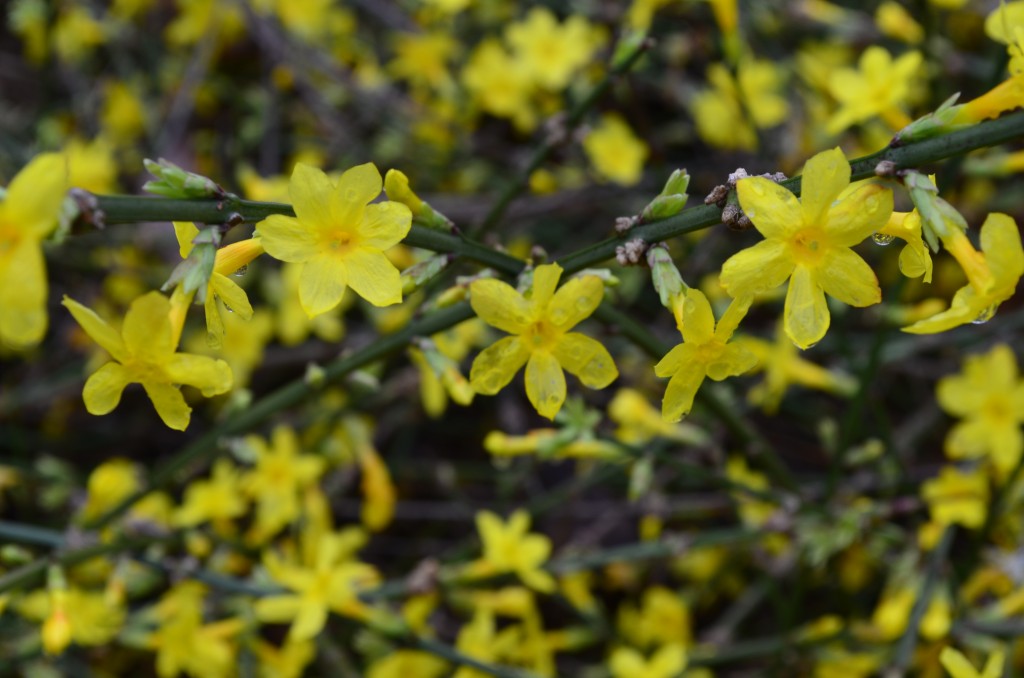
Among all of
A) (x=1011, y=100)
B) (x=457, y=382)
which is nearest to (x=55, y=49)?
(x=457, y=382)

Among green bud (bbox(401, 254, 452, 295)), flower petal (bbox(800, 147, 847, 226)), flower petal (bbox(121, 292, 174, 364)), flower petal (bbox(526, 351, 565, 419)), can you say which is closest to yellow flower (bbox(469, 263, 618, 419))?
flower petal (bbox(526, 351, 565, 419))

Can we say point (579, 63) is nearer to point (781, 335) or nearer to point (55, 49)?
point (781, 335)

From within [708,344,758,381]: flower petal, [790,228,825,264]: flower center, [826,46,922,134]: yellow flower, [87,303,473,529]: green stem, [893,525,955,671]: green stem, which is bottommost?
[893,525,955,671]: green stem

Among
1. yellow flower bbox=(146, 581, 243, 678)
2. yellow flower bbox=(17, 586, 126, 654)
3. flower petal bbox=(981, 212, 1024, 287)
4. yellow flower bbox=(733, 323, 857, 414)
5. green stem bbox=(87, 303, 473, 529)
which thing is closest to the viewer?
flower petal bbox=(981, 212, 1024, 287)

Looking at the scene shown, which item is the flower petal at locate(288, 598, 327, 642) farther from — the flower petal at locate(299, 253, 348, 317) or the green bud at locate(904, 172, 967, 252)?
the green bud at locate(904, 172, 967, 252)

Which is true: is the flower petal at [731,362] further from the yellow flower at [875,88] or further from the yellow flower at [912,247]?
the yellow flower at [875,88]

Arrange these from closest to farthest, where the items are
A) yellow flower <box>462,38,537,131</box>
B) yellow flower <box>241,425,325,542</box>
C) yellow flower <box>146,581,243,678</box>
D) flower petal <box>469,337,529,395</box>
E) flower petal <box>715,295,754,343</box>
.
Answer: flower petal <box>715,295,754,343</box>, flower petal <box>469,337,529,395</box>, yellow flower <box>146,581,243,678</box>, yellow flower <box>241,425,325,542</box>, yellow flower <box>462,38,537,131</box>

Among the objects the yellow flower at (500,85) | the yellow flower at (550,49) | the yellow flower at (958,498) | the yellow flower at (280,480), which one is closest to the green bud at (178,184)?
the yellow flower at (280,480)

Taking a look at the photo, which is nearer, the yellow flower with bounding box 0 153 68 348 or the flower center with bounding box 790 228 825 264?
the yellow flower with bounding box 0 153 68 348
